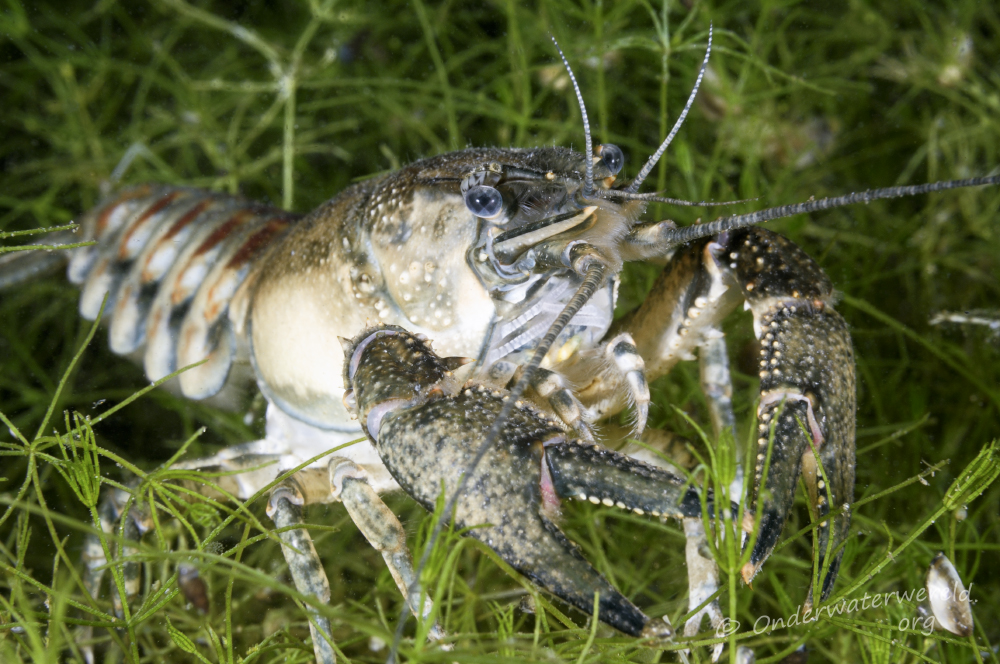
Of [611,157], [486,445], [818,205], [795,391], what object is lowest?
[795,391]

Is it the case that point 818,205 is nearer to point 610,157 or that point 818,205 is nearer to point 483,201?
point 610,157

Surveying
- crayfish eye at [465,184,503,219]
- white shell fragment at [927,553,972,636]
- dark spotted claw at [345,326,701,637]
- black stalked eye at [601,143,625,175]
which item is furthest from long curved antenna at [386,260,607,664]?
white shell fragment at [927,553,972,636]

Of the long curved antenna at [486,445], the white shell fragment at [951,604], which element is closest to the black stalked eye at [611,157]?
the long curved antenna at [486,445]

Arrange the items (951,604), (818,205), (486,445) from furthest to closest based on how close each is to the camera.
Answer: (951,604) → (818,205) → (486,445)

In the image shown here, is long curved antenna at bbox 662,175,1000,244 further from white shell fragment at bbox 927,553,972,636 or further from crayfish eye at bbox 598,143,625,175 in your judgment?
white shell fragment at bbox 927,553,972,636

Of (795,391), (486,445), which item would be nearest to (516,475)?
(486,445)

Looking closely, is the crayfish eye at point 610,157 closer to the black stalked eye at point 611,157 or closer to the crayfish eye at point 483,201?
the black stalked eye at point 611,157
